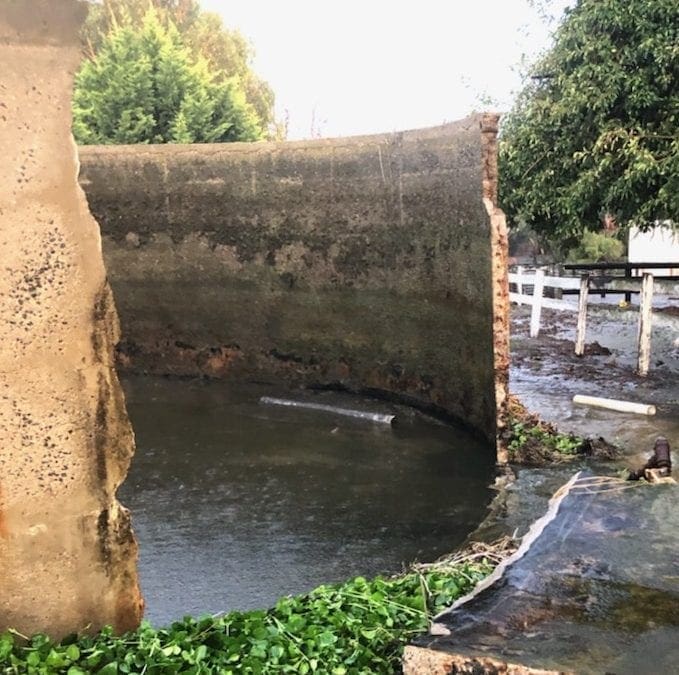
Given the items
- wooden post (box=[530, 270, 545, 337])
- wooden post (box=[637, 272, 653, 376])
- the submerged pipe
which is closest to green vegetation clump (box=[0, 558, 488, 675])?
the submerged pipe

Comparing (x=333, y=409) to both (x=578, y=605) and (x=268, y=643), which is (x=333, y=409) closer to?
(x=268, y=643)

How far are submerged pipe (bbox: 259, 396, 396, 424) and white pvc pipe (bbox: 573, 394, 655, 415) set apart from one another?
1.98 meters

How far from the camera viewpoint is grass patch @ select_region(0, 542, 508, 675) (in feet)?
10.6

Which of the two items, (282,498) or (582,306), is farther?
(582,306)

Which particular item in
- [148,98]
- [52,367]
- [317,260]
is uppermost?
[148,98]

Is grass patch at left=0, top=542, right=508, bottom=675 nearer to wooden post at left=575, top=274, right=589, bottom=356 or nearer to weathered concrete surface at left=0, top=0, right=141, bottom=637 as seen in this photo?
weathered concrete surface at left=0, top=0, right=141, bottom=637

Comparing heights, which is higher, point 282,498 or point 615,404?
point 615,404

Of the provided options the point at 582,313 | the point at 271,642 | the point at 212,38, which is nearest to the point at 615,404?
the point at 582,313

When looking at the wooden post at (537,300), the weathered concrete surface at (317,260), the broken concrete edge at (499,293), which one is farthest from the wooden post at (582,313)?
the broken concrete edge at (499,293)

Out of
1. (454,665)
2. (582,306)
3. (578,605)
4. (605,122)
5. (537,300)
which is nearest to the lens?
(454,665)

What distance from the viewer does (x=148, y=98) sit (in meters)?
14.3

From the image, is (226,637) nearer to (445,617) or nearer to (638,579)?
(445,617)

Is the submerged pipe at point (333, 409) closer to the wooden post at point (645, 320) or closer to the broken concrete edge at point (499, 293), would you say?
the broken concrete edge at point (499, 293)

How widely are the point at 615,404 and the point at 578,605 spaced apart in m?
5.26
